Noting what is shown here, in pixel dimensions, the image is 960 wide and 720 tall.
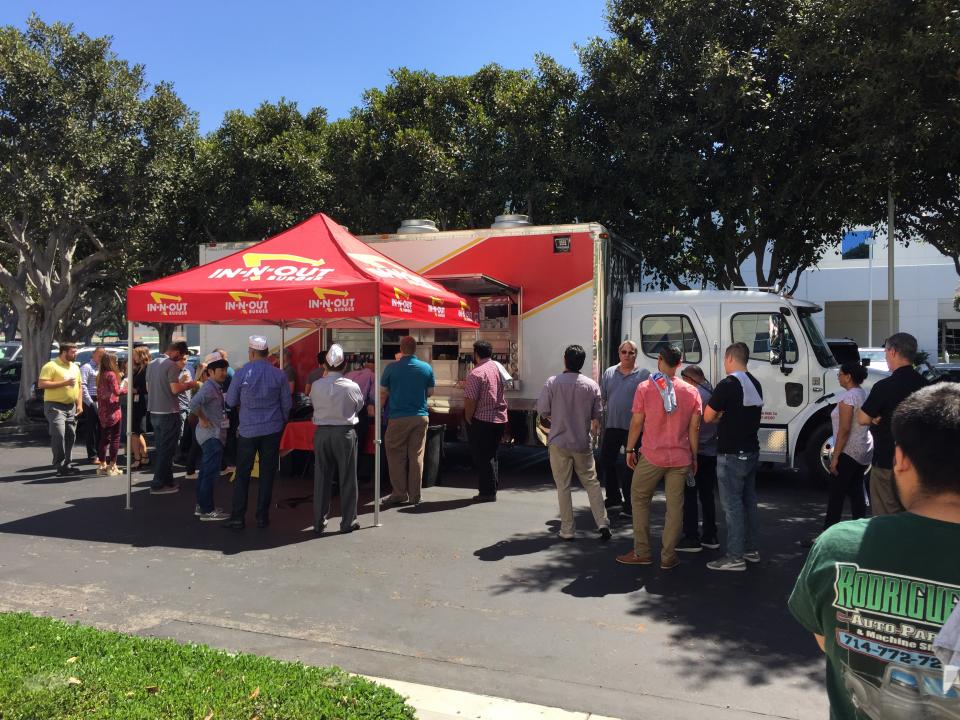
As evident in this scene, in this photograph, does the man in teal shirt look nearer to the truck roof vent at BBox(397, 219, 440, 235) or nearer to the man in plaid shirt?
the man in plaid shirt

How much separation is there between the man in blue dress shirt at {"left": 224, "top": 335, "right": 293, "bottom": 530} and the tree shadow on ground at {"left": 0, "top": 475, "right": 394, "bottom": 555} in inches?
12.2

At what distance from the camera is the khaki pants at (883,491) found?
560cm

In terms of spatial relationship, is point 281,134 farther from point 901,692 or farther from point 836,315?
point 836,315

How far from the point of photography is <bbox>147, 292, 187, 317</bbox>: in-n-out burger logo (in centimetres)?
805

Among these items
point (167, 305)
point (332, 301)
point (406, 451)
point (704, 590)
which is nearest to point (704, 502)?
point (704, 590)

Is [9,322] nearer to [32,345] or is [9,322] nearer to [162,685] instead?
[32,345]

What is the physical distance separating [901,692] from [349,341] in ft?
33.3

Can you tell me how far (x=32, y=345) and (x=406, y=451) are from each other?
1202cm

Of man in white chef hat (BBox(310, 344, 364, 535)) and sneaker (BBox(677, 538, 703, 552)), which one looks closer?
sneaker (BBox(677, 538, 703, 552))

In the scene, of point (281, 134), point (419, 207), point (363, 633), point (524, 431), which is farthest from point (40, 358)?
point (363, 633)

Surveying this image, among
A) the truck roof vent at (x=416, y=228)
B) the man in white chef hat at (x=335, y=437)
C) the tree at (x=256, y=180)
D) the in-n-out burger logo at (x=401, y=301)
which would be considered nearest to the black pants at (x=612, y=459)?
the in-n-out burger logo at (x=401, y=301)

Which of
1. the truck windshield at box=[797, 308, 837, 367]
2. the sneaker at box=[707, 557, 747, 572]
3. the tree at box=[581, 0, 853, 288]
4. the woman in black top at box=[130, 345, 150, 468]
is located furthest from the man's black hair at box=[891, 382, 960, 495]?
the tree at box=[581, 0, 853, 288]

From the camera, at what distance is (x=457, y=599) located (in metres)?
Answer: 5.46

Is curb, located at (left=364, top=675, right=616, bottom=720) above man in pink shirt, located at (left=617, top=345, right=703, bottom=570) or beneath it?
beneath
